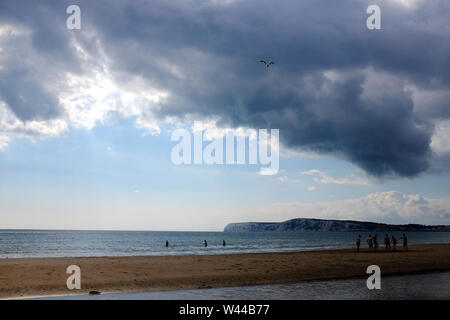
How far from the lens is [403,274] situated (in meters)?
27.1

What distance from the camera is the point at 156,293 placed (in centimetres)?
1905
